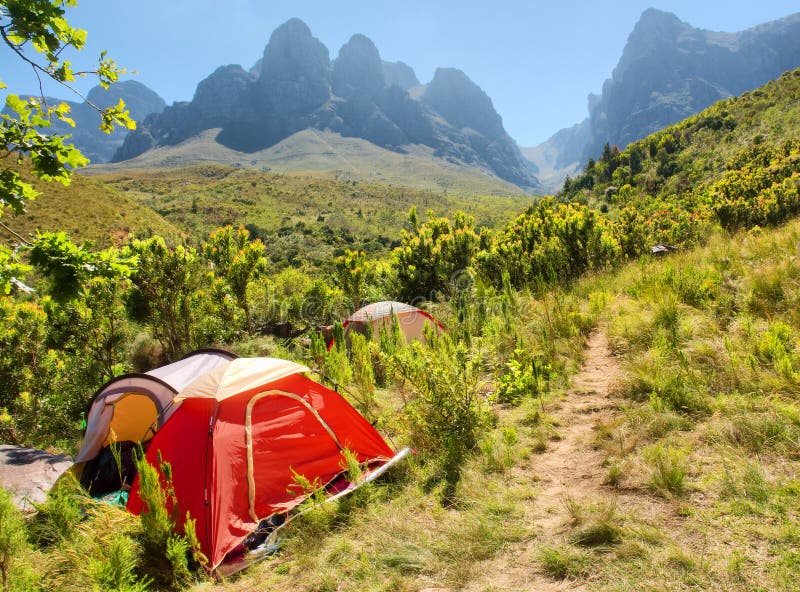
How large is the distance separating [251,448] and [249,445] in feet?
0.12

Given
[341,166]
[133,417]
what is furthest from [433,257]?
[341,166]

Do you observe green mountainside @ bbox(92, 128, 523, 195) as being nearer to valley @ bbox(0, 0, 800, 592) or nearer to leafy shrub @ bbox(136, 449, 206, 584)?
valley @ bbox(0, 0, 800, 592)

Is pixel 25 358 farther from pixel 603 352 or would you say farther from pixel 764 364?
pixel 764 364

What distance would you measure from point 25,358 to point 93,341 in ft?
3.81

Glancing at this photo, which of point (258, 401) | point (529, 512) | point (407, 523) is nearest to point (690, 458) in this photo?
point (529, 512)

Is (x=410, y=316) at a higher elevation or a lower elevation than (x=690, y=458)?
higher

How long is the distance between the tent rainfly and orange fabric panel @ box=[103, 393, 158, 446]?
191cm

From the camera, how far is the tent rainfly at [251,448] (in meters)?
3.93

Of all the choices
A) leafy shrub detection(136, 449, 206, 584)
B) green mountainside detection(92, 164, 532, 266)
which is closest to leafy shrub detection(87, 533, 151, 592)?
leafy shrub detection(136, 449, 206, 584)

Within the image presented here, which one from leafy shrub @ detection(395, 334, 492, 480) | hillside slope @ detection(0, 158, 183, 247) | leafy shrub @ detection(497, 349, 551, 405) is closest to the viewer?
leafy shrub @ detection(395, 334, 492, 480)

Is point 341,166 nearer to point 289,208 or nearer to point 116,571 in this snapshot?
point 289,208

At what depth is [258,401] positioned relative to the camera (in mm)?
4520

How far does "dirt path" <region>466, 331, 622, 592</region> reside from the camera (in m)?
2.57

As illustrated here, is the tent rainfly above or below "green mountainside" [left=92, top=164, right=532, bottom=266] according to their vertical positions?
below
